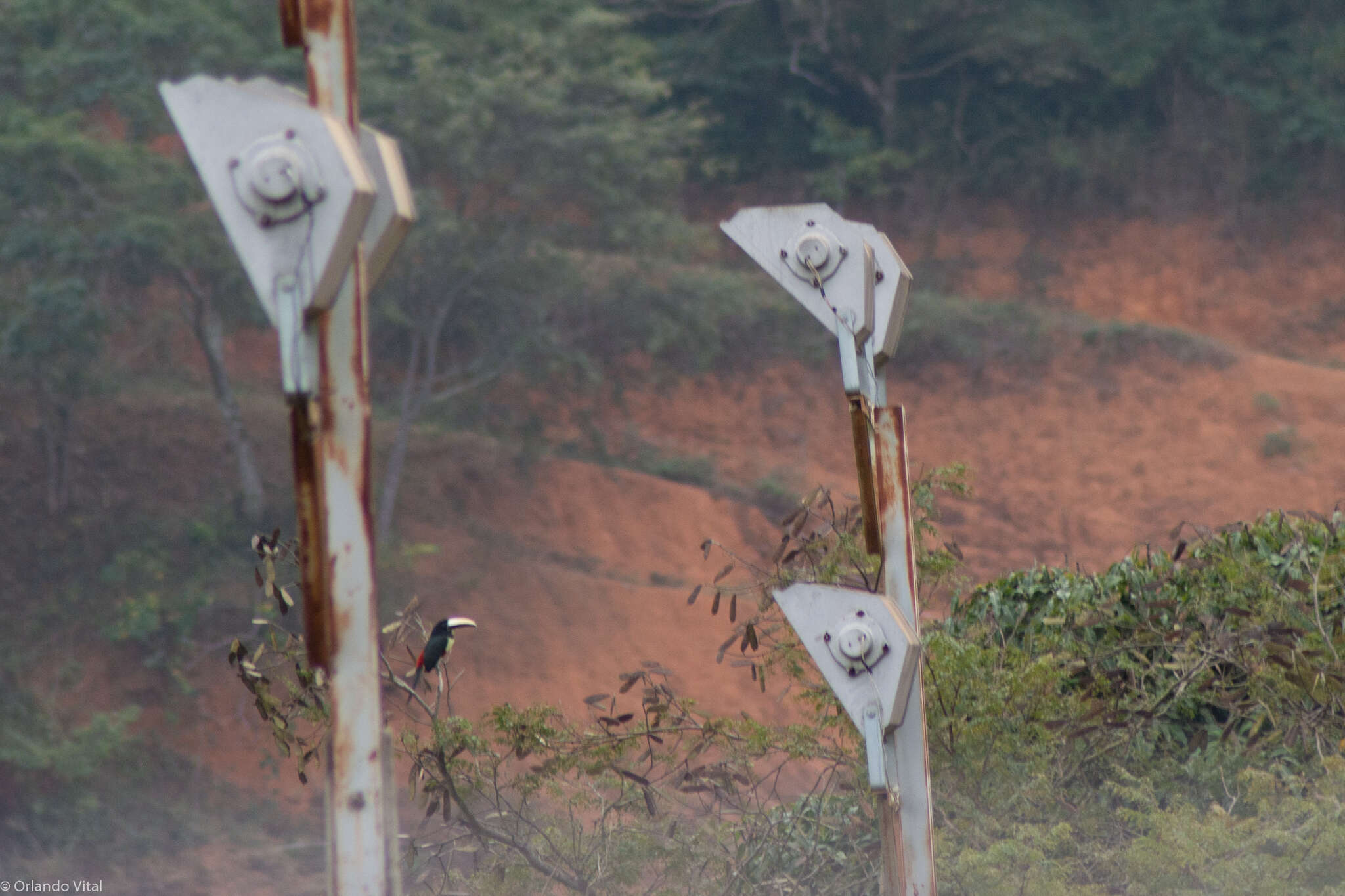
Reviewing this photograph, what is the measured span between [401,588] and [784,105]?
8.73 meters

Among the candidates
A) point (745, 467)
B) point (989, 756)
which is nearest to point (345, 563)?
point (989, 756)

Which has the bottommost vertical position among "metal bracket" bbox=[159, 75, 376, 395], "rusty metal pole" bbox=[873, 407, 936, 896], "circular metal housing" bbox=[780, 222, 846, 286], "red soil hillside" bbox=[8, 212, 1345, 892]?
"rusty metal pole" bbox=[873, 407, 936, 896]

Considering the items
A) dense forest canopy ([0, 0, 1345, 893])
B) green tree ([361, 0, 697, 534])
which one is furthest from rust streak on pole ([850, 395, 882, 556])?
green tree ([361, 0, 697, 534])

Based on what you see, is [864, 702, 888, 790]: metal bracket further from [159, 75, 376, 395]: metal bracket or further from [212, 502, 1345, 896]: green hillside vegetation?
[212, 502, 1345, 896]: green hillside vegetation

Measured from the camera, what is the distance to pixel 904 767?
80.7 inches

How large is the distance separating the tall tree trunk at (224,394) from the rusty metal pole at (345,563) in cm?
950

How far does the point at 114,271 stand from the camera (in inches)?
394

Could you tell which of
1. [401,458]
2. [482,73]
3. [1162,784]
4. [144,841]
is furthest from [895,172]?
[1162,784]

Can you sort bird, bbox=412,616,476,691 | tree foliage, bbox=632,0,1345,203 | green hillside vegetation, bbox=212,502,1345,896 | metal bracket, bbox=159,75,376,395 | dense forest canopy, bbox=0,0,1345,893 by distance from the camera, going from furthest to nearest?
1. tree foliage, bbox=632,0,1345,203
2. dense forest canopy, bbox=0,0,1345,893
3. green hillside vegetation, bbox=212,502,1345,896
4. bird, bbox=412,616,476,691
5. metal bracket, bbox=159,75,376,395

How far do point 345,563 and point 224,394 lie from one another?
A: 32.1ft

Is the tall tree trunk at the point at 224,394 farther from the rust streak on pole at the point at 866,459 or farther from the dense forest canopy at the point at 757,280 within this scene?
the rust streak on pole at the point at 866,459

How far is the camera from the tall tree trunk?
33.9 ft

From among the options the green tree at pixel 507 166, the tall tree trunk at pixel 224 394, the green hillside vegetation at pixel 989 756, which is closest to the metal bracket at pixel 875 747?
the green hillside vegetation at pixel 989 756

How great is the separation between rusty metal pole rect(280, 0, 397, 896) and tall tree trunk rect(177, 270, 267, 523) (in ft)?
31.2
